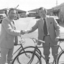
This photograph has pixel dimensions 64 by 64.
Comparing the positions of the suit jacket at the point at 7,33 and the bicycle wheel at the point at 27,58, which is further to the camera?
the bicycle wheel at the point at 27,58

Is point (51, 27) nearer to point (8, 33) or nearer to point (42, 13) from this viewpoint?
point (42, 13)

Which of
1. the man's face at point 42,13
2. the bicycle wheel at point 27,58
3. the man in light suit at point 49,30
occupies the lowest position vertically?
the bicycle wheel at point 27,58

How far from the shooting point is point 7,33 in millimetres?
3627

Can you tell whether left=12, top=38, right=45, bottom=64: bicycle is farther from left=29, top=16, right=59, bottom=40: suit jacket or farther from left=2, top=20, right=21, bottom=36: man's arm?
left=2, top=20, right=21, bottom=36: man's arm

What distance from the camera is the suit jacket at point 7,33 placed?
3496mm

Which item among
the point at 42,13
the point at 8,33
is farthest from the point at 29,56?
the point at 42,13

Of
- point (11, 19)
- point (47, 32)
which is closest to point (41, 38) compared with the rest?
point (47, 32)

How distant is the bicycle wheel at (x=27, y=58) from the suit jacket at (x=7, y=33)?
37cm

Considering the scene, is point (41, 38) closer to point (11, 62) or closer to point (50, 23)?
point (50, 23)

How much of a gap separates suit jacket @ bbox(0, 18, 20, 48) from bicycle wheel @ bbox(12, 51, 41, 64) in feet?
1.20

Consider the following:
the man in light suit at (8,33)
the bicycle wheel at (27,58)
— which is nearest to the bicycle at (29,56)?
the bicycle wheel at (27,58)

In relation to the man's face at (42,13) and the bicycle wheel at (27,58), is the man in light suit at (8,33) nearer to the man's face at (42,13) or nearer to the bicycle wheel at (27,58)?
the bicycle wheel at (27,58)

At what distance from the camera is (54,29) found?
4.04 m

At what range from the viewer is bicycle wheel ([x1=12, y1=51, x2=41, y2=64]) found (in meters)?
3.78
